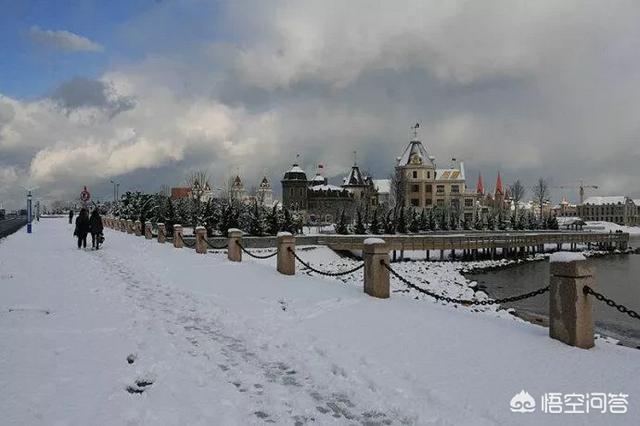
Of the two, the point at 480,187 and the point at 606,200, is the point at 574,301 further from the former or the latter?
the point at 606,200

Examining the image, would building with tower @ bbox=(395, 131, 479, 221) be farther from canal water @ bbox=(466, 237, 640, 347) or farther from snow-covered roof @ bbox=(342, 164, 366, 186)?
canal water @ bbox=(466, 237, 640, 347)

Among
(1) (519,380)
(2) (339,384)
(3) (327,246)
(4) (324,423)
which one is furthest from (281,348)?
(3) (327,246)

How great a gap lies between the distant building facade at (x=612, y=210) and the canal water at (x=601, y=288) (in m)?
115

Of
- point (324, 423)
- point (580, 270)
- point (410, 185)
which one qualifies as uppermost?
point (410, 185)

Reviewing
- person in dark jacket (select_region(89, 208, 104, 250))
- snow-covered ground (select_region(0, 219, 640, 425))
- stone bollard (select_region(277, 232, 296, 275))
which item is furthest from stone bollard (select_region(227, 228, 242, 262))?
person in dark jacket (select_region(89, 208, 104, 250))

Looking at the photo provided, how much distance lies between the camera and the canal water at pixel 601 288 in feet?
63.5

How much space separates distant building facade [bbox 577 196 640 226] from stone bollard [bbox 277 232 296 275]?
6597 inches

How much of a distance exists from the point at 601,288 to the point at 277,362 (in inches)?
1232

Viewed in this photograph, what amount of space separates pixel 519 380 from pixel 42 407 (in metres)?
4.92

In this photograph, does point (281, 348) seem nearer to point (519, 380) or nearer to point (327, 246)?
point (519, 380)

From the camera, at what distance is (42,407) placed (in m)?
4.94

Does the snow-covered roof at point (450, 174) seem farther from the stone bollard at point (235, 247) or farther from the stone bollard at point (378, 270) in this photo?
the stone bollard at point (378, 270)

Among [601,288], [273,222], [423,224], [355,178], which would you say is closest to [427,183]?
[355,178]

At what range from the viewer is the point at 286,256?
14.6m
